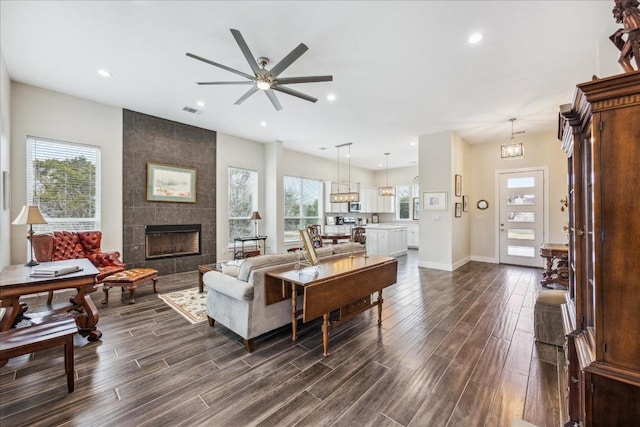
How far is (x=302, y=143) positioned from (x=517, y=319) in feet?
18.3

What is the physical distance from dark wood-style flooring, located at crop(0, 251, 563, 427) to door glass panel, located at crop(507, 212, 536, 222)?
12.2 feet

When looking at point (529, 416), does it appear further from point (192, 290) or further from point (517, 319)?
point (192, 290)

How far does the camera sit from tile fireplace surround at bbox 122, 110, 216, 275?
185 inches

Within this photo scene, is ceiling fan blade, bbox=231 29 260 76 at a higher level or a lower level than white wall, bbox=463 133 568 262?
higher

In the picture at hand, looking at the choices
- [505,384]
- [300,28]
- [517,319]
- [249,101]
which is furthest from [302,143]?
[505,384]

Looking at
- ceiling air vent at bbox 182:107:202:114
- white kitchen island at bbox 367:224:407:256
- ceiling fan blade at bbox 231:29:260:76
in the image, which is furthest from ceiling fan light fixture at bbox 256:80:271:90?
white kitchen island at bbox 367:224:407:256

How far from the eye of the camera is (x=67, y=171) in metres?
4.11

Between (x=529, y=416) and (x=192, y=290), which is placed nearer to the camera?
(x=529, y=416)

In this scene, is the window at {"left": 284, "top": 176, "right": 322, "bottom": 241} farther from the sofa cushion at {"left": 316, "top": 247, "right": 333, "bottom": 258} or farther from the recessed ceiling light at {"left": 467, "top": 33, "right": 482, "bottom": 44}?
the recessed ceiling light at {"left": 467, "top": 33, "right": 482, "bottom": 44}

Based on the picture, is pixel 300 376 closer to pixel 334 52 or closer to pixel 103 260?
pixel 334 52

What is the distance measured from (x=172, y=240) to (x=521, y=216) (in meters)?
7.75

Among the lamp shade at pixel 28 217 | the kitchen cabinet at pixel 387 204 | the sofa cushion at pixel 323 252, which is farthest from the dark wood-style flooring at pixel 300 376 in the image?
the kitchen cabinet at pixel 387 204

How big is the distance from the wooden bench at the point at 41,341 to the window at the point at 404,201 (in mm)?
9307

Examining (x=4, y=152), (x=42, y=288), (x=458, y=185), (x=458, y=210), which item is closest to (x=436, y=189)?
(x=458, y=185)
